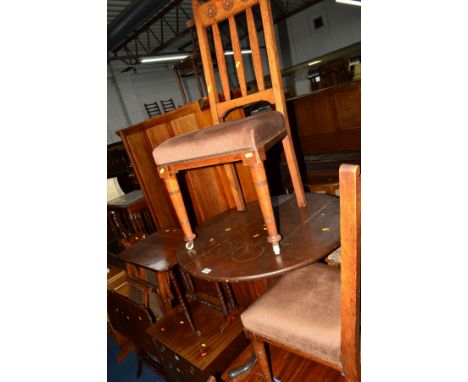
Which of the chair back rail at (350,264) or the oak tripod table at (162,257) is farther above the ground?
the chair back rail at (350,264)

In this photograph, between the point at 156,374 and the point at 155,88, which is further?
the point at 155,88

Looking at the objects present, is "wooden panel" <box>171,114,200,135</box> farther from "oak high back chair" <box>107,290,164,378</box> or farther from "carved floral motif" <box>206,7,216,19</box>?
"oak high back chair" <box>107,290,164,378</box>

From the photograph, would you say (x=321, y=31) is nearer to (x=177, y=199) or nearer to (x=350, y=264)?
(x=177, y=199)

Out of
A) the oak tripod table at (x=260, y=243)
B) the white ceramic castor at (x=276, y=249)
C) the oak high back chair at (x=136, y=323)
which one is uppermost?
the white ceramic castor at (x=276, y=249)

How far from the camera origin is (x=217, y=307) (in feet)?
7.74

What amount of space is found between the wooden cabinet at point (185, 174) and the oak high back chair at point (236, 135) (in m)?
0.41

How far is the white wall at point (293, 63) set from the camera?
1224 cm

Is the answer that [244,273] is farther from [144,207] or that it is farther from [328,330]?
[144,207]

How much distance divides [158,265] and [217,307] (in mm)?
672

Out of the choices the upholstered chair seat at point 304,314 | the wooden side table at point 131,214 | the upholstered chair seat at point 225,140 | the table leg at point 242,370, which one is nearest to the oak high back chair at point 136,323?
the table leg at point 242,370

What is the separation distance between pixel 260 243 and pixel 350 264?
0.48 metres

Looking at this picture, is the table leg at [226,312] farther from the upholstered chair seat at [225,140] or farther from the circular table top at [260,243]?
the upholstered chair seat at [225,140]

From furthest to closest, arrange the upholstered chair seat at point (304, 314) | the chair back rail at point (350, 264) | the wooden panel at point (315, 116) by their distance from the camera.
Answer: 1. the wooden panel at point (315, 116)
2. the upholstered chair seat at point (304, 314)
3. the chair back rail at point (350, 264)
